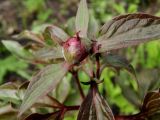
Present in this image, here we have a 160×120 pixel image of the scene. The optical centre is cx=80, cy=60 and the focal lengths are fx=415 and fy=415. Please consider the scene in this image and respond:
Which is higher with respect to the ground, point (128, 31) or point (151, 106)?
point (128, 31)

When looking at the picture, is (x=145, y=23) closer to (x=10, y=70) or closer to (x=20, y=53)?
(x=20, y=53)

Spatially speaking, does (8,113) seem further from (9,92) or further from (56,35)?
(56,35)

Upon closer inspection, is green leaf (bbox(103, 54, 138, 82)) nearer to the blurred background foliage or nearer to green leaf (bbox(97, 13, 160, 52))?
green leaf (bbox(97, 13, 160, 52))

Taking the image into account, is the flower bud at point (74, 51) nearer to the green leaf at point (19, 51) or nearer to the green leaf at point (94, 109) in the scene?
the green leaf at point (94, 109)

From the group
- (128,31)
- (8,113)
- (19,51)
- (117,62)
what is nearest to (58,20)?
(19,51)

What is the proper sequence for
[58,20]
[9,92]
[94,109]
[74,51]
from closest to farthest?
[74,51] → [94,109] → [9,92] → [58,20]

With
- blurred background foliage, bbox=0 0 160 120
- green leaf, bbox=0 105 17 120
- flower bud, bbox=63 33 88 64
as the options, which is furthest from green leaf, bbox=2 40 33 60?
blurred background foliage, bbox=0 0 160 120
